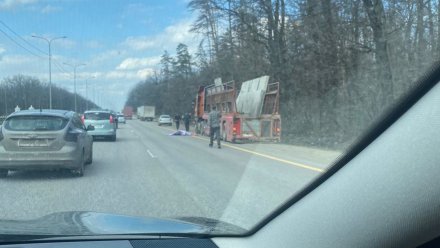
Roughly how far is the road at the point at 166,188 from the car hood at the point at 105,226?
86.3 inches

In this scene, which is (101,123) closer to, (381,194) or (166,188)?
(166,188)

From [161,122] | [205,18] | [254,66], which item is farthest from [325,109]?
[161,122]

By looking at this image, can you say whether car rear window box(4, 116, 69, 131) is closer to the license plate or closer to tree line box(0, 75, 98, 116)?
the license plate

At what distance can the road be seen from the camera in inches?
314

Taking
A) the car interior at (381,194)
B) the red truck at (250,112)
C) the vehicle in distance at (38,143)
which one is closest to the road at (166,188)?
the vehicle in distance at (38,143)

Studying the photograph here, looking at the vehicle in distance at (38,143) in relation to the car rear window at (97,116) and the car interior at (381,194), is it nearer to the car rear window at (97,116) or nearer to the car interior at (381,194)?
the car interior at (381,194)

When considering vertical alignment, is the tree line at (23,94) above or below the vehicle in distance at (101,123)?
above

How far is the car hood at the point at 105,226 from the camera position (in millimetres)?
3338

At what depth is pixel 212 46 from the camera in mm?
49750

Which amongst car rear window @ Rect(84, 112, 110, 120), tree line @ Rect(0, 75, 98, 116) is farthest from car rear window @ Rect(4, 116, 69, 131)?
tree line @ Rect(0, 75, 98, 116)

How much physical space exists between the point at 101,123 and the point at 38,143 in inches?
685

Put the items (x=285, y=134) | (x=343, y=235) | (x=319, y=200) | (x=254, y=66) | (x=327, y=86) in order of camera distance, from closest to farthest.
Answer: (x=343, y=235), (x=319, y=200), (x=327, y=86), (x=285, y=134), (x=254, y=66)

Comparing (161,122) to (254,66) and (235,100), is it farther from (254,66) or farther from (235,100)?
(235,100)

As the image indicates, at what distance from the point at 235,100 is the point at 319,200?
83.1 feet
